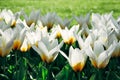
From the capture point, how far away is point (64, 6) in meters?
11.3

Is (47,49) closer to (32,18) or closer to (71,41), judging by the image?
(71,41)

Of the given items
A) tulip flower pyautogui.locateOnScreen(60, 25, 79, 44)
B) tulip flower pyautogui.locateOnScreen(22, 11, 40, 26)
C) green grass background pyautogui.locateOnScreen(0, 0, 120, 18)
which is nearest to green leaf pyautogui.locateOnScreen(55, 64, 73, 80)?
tulip flower pyautogui.locateOnScreen(60, 25, 79, 44)

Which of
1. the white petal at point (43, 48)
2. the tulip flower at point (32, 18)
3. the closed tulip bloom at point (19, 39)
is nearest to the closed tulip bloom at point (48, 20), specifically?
the tulip flower at point (32, 18)

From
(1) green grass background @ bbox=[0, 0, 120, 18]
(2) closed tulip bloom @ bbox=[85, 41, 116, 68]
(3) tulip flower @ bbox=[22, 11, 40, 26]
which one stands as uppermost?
(3) tulip flower @ bbox=[22, 11, 40, 26]

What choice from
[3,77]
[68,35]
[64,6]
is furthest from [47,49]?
[64,6]

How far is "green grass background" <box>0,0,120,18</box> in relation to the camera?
10.2m

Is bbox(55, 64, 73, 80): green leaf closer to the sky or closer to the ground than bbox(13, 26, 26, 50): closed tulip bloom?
closer to the ground

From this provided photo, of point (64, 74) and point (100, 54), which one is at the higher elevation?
point (100, 54)

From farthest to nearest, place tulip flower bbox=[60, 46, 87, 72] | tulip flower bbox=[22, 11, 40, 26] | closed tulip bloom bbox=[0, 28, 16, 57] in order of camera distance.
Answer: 1. tulip flower bbox=[22, 11, 40, 26]
2. closed tulip bloom bbox=[0, 28, 16, 57]
3. tulip flower bbox=[60, 46, 87, 72]

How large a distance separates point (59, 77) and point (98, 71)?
262 mm

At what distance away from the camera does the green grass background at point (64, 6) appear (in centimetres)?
1023

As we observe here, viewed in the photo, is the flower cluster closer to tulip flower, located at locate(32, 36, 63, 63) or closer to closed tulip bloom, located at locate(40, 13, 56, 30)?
tulip flower, located at locate(32, 36, 63, 63)

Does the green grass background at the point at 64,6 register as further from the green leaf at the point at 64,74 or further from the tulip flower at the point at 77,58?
the tulip flower at the point at 77,58

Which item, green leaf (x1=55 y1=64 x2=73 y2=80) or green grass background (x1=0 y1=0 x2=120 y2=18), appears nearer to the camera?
green leaf (x1=55 y1=64 x2=73 y2=80)
